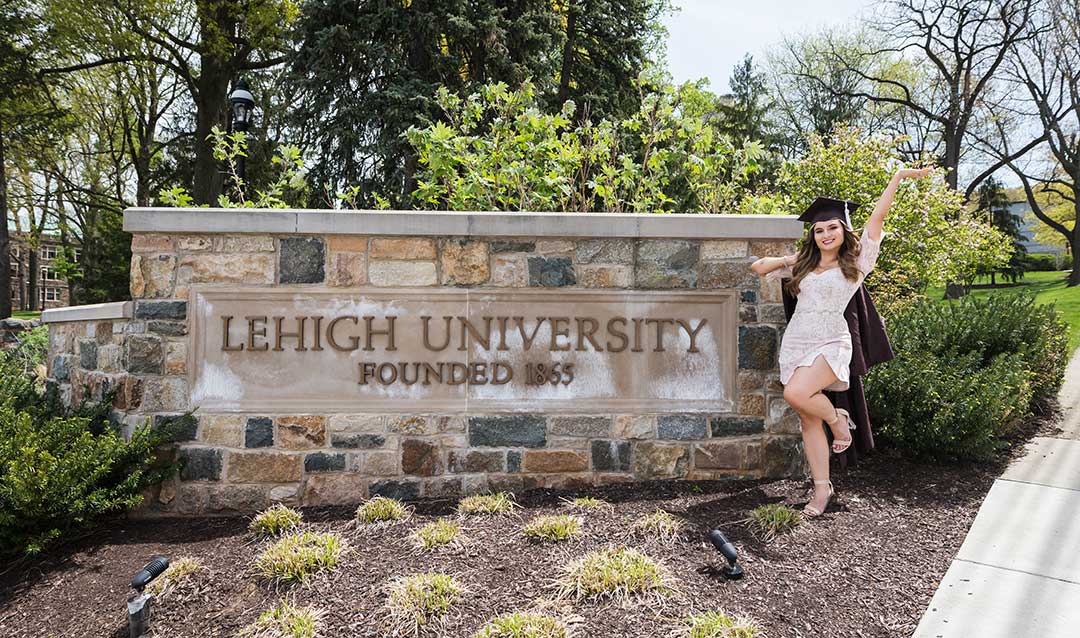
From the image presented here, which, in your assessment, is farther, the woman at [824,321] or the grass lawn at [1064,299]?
the grass lawn at [1064,299]

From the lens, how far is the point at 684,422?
14.4ft

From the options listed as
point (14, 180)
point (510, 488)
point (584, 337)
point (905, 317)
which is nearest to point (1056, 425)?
Result: point (905, 317)

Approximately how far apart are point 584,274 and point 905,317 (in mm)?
3761

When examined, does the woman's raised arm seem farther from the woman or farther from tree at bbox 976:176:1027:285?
tree at bbox 976:176:1027:285

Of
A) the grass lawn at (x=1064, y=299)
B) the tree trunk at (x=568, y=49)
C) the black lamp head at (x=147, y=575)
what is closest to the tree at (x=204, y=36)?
the tree trunk at (x=568, y=49)

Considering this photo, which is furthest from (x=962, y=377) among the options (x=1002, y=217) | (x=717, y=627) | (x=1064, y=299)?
(x=1002, y=217)

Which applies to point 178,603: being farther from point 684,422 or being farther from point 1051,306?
point 1051,306

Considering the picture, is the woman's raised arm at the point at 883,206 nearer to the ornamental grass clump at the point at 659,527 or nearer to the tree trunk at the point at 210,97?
the ornamental grass clump at the point at 659,527

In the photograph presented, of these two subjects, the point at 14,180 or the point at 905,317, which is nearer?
the point at 905,317

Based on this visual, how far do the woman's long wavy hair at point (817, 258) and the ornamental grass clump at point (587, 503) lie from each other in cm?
185

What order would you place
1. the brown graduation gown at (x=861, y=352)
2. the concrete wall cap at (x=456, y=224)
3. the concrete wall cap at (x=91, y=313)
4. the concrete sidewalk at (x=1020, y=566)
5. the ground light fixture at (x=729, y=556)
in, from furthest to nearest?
the concrete wall cap at (x=91, y=313) → the concrete wall cap at (x=456, y=224) → the brown graduation gown at (x=861, y=352) → the ground light fixture at (x=729, y=556) → the concrete sidewalk at (x=1020, y=566)

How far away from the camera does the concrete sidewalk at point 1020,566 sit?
2.80 metres

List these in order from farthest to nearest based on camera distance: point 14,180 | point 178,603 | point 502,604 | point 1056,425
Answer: point 14,180 < point 1056,425 < point 178,603 < point 502,604

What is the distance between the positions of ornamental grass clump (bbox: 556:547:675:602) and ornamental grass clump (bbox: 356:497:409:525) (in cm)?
126
